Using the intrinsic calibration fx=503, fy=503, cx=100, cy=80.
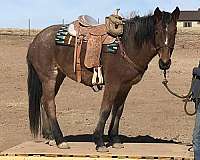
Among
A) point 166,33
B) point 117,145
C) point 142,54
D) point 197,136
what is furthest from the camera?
point 117,145

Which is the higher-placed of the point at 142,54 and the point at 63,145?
the point at 142,54

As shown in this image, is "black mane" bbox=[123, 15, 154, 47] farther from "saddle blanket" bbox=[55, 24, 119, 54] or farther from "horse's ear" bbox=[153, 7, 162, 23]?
"saddle blanket" bbox=[55, 24, 119, 54]

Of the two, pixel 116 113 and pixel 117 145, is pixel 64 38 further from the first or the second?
pixel 117 145

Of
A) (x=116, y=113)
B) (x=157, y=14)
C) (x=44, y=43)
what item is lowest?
(x=116, y=113)

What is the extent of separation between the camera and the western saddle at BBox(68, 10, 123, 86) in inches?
259

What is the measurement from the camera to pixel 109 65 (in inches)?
256

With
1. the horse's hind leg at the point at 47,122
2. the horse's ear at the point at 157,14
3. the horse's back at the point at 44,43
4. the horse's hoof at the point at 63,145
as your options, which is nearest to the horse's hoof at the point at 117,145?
the horse's hoof at the point at 63,145

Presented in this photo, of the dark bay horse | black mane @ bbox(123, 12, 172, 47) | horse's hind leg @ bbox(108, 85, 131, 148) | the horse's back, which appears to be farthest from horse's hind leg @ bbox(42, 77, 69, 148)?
black mane @ bbox(123, 12, 172, 47)

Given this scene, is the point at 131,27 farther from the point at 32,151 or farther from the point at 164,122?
A: the point at 164,122

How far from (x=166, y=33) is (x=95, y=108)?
7.18 metres

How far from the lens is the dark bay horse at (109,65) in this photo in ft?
19.9

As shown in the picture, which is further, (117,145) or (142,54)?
(117,145)

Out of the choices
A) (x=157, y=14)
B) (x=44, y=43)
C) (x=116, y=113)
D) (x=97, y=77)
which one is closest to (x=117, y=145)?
(x=116, y=113)

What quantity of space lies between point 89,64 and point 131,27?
73 centimetres
